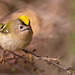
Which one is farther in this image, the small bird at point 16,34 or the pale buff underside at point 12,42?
the pale buff underside at point 12,42

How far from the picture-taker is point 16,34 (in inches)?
88.8

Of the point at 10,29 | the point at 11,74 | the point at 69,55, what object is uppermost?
the point at 10,29

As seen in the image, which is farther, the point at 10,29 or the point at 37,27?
the point at 37,27

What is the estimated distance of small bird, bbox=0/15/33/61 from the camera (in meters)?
2.16

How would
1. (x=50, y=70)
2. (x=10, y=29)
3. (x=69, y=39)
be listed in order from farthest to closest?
(x=69, y=39)
(x=50, y=70)
(x=10, y=29)

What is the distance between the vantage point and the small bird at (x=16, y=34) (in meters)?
2.16

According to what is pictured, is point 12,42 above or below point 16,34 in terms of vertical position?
below

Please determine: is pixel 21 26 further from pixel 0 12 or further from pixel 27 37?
pixel 0 12

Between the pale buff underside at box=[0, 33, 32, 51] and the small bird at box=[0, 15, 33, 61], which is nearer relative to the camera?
the small bird at box=[0, 15, 33, 61]

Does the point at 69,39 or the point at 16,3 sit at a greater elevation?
the point at 16,3

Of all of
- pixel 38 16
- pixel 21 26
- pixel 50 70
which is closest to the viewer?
pixel 21 26

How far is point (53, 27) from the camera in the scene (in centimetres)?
625

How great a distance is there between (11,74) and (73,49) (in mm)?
2210

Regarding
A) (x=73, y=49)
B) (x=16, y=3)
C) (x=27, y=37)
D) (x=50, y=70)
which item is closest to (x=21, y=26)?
(x=27, y=37)
